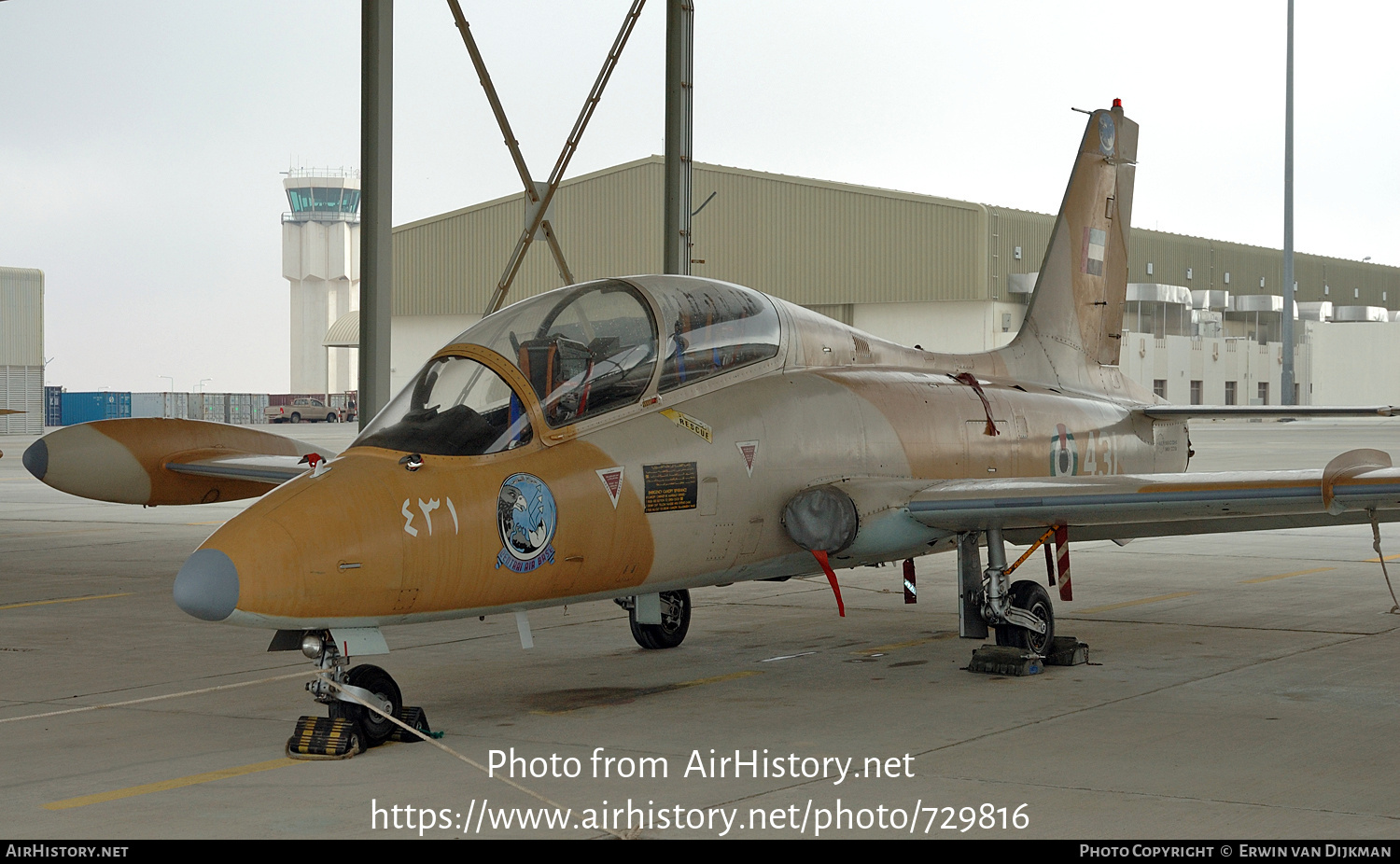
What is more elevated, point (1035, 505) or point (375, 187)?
point (375, 187)

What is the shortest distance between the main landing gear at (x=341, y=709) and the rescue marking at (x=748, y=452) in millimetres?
2515

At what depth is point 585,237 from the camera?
56.7 m

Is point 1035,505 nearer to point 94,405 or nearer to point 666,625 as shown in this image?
point 666,625

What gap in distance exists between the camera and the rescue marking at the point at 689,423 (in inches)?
316

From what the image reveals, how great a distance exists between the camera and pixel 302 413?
258 feet

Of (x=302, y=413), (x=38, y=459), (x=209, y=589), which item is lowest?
(x=302, y=413)

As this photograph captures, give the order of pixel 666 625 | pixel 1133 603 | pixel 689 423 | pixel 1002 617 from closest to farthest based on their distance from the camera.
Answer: pixel 689 423 → pixel 1002 617 → pixel 666 625 → pixel 1133 603

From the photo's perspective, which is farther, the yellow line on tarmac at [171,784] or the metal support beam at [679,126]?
the metal support beam at [679,126]

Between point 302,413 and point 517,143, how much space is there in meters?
64.7

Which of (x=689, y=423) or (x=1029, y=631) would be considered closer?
(x=689, y=423)

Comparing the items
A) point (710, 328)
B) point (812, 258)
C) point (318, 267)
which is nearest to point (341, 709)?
point (710, 328)

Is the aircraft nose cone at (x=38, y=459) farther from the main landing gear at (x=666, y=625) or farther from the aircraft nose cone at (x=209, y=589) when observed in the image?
the aircraft nose cone at (x=209, y=589)

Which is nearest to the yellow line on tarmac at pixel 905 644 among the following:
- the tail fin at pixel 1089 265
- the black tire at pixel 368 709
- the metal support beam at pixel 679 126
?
the tail fin at pixel 1089 265

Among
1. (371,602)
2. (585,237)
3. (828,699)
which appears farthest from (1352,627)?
(585,237)
